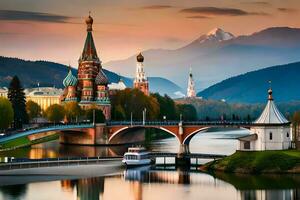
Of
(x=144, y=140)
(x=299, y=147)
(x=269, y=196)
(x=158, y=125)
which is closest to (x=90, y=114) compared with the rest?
(x=144, y=140)

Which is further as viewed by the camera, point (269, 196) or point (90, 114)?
point (90, 114)

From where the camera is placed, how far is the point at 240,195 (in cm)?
6016

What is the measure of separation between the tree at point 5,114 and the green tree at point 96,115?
12846mm

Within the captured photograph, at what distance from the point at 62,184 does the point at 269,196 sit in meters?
15.5

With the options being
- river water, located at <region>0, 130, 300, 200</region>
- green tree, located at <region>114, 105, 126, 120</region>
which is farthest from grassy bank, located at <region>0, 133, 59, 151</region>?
river water, located at <region>0, 130, 300, 200</region>

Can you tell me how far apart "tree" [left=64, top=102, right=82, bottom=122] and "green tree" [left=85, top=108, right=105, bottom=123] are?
2.25 meters

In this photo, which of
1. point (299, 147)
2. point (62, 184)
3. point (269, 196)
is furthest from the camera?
point (299, 147)

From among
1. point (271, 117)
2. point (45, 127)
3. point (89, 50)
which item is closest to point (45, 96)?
point (89, 50)

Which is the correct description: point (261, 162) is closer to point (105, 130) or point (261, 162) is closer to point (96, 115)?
point (105, 130)

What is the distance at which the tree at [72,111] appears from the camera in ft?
389

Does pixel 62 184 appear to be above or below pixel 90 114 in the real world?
below

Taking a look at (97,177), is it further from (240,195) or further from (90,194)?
(240,195)

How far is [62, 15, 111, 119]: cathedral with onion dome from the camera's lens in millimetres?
122688

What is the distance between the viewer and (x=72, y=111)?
391 feet
